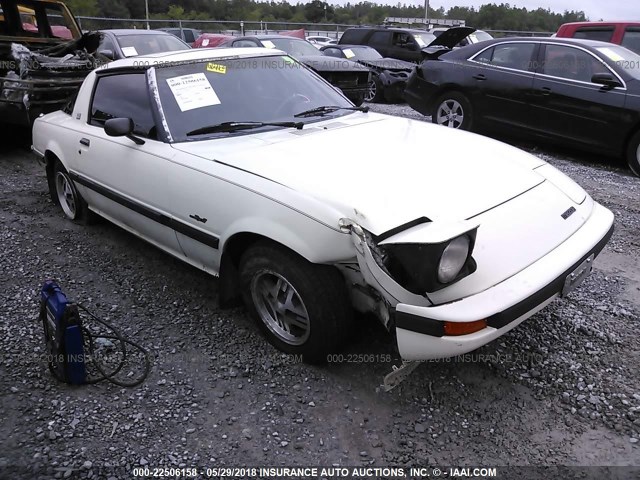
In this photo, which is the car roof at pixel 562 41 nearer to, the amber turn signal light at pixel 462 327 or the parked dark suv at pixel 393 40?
the amber turn signal light at pixel 462 327

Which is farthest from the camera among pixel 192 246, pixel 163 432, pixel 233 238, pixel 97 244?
pixel 97 244

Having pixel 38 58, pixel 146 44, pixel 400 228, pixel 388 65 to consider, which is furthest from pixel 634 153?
pixel 146 44

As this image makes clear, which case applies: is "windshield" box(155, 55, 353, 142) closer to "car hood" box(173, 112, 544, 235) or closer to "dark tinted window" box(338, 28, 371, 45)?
"car hood" box(173, 112, 544, 235)

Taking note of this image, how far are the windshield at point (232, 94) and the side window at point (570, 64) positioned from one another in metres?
3.94

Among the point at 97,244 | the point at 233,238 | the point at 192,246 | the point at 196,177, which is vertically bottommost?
the point at 97,244

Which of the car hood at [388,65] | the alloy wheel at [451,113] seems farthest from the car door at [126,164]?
the car hood at [388,65]

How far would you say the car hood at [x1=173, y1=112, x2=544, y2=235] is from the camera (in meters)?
2.34

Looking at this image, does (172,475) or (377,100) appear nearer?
(172,475)

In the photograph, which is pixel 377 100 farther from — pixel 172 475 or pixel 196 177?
pixel 172 475

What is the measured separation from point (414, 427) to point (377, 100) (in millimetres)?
9648

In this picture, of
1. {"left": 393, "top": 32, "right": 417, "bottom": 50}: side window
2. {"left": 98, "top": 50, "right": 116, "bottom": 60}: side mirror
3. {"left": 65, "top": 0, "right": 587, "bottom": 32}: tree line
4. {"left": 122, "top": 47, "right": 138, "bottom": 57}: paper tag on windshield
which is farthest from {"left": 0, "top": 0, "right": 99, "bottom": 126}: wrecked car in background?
{"left": 65, "top": 0, "right": 587, "bottom": 32}: tree line

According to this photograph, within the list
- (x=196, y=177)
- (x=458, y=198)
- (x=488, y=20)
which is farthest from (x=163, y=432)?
(x=488, y=20)

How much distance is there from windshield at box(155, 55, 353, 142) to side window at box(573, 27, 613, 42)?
258 inches

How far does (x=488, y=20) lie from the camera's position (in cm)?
4534
